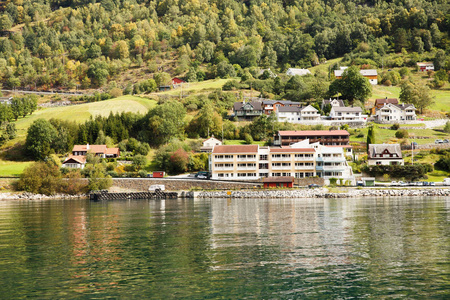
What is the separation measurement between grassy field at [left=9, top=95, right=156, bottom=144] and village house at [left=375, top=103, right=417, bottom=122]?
58904 mm

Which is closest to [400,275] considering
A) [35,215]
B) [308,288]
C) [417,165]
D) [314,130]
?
[308,288]

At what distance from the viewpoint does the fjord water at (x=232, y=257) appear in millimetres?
22531

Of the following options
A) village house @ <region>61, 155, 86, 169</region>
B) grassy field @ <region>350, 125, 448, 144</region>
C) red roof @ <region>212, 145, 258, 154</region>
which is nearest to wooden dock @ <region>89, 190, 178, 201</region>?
village house @ <region>61, 155, 86, 169</region>

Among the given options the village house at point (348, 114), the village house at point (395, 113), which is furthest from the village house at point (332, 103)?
the village house at point (395, 113)

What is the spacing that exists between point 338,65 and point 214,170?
88.3m

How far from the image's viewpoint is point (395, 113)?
11006cm

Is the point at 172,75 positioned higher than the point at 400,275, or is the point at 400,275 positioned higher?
the point at 172,75

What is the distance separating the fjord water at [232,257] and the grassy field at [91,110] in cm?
7519

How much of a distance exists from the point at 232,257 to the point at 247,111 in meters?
90.5

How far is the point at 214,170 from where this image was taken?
284 ft

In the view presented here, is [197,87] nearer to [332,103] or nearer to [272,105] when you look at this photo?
[272,105]

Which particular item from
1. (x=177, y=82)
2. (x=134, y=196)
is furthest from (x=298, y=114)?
(x=177, y=82)

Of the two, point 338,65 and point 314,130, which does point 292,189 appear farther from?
point 338,65

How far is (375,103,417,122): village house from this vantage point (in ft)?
361
